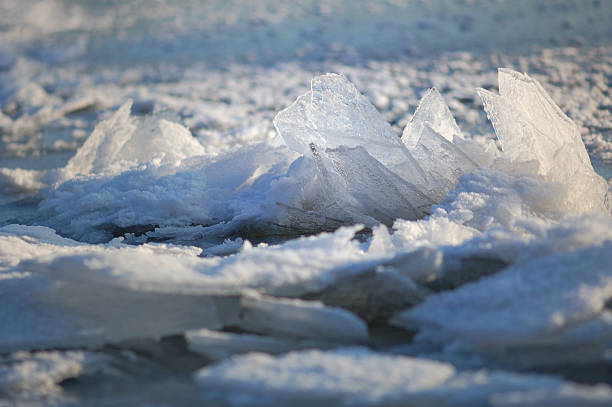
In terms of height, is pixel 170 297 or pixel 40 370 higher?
pixel 170 297

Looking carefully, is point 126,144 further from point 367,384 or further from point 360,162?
point 367,384

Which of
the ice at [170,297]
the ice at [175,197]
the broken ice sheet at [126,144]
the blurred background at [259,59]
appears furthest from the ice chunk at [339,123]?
the blurred background at [259,59]

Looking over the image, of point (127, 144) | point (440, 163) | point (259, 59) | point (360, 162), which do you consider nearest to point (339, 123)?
point (360, 162)

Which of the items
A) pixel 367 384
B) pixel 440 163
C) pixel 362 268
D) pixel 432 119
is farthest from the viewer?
pixel 432 119

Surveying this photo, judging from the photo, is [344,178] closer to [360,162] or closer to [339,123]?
[360,162]

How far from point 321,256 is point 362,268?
11cm

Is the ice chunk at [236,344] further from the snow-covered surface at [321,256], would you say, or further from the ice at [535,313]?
the ice at [535,313]

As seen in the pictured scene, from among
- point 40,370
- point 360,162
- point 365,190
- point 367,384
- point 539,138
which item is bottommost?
point 40,370

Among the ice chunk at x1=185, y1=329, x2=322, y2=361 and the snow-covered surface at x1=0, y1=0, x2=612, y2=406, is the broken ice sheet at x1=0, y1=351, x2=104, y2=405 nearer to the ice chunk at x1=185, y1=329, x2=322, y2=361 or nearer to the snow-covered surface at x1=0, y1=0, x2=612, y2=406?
the snow-covered surface at x1=0, y1=0, x2=612, y2=406

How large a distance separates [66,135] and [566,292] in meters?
4.20

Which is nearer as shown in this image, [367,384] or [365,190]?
[367,384]

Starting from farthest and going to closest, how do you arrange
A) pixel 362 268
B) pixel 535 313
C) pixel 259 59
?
1. pixel 259 59
2. pixel 362 268
3. pixel 535 313

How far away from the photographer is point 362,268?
1.45 meters

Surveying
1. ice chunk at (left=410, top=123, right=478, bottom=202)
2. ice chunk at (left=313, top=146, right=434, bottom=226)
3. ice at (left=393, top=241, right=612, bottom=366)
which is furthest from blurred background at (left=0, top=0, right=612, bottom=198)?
ice at (left=393, top=241, right=612, bottom=366)
